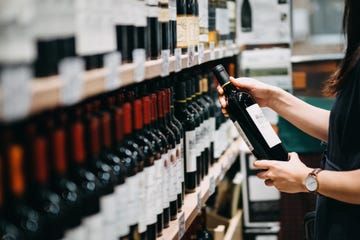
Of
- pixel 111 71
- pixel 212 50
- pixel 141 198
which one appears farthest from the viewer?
pixel 212 50

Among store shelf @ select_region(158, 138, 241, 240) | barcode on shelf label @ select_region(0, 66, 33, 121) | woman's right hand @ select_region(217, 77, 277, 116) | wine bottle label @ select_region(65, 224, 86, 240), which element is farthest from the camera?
Result: woman's right hand @ select_region(217, 77, 277, 116)

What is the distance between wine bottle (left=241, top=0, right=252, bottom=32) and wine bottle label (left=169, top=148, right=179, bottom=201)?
2.31 m

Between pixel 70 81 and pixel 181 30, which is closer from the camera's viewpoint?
pixel 70 81

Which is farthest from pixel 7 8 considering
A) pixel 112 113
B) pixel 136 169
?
pixel 136 169

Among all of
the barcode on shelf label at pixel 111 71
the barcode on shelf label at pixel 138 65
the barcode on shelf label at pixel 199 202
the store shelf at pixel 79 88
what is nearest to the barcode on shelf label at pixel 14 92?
the store shelf at pixel 79 88

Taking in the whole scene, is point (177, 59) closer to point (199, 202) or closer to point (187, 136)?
point (187, 136)

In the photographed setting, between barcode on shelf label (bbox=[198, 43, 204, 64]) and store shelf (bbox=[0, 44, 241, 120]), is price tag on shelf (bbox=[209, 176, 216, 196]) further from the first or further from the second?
store shelf (bbox=[0, 44, 241, 120])

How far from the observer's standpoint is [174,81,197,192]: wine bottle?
250 cm

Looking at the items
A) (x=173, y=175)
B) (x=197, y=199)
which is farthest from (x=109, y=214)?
(x=197, y=199)

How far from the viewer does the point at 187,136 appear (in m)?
2.53

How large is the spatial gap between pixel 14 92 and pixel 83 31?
14.1 inches

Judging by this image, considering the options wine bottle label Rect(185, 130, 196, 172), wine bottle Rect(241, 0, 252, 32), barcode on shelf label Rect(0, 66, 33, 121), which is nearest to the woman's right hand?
wine bottle label Rect(185, 130, 196, 172)

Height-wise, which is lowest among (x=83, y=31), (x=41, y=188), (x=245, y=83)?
(x=41, y=188)

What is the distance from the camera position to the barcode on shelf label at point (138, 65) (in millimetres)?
1611
